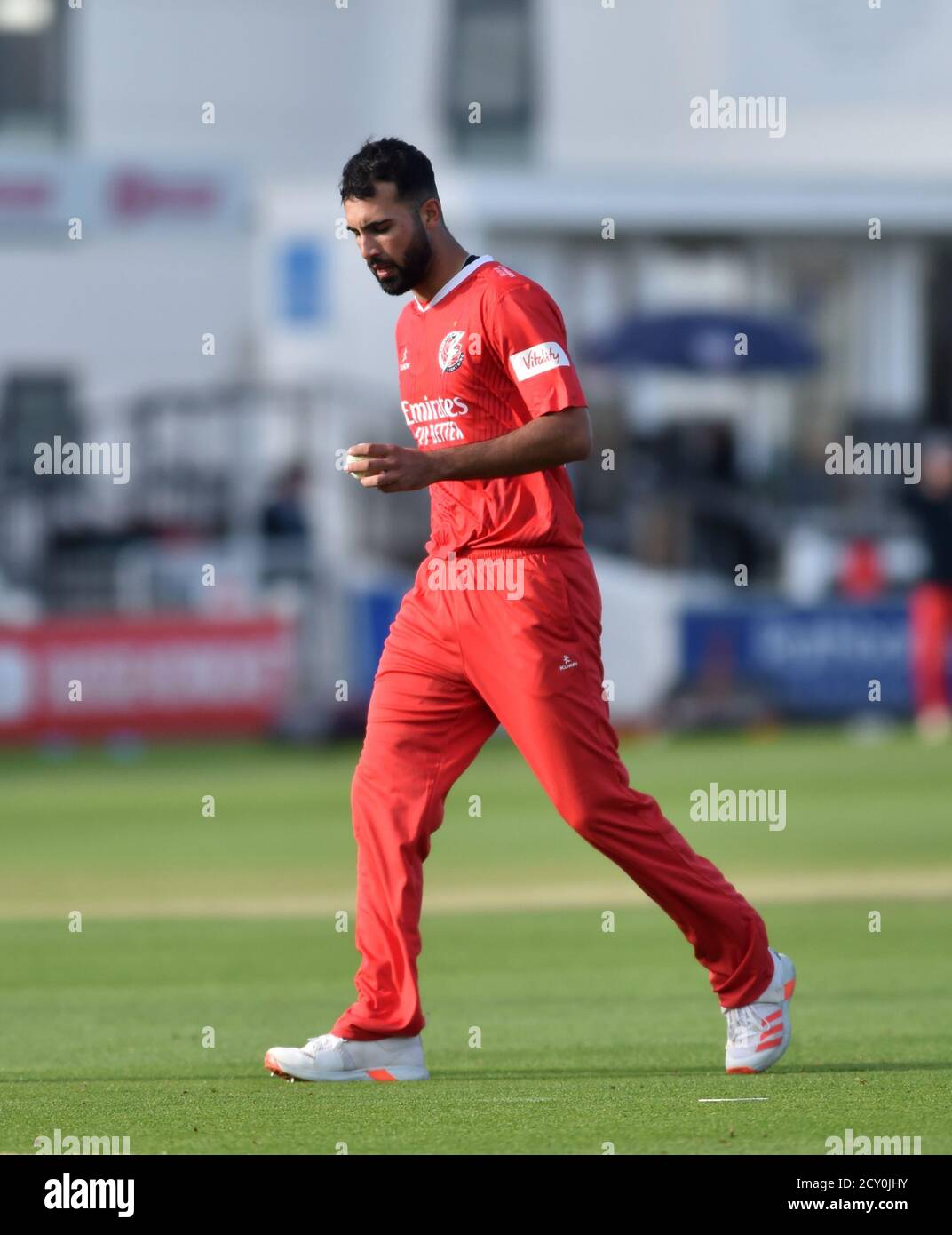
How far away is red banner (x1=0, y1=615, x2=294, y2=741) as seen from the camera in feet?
71.7

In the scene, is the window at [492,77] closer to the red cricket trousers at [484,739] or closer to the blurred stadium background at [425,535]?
the blurred stadium background at [425,535]

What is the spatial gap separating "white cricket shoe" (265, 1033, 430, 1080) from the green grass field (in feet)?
0.23

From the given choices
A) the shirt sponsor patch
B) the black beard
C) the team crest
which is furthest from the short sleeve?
the black beard

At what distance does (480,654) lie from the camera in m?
6.80

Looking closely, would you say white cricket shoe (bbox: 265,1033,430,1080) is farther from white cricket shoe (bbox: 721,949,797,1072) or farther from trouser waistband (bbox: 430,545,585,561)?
trouser waistband (bbox: 430,545,585,561)

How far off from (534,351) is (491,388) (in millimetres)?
227

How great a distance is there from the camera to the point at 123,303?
118 ft

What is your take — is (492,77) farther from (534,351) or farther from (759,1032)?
(759,1032)

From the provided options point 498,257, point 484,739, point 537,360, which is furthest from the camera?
point 498,257

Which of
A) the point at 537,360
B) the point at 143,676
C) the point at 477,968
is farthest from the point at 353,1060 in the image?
the point at 143,676

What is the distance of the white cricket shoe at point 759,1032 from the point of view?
6.93m

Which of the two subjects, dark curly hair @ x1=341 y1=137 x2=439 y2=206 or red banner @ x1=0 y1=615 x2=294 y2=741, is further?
red banner @ x1=0 y1=615 x2=294 y2=741

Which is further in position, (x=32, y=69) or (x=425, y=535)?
(x=32, y=69)
